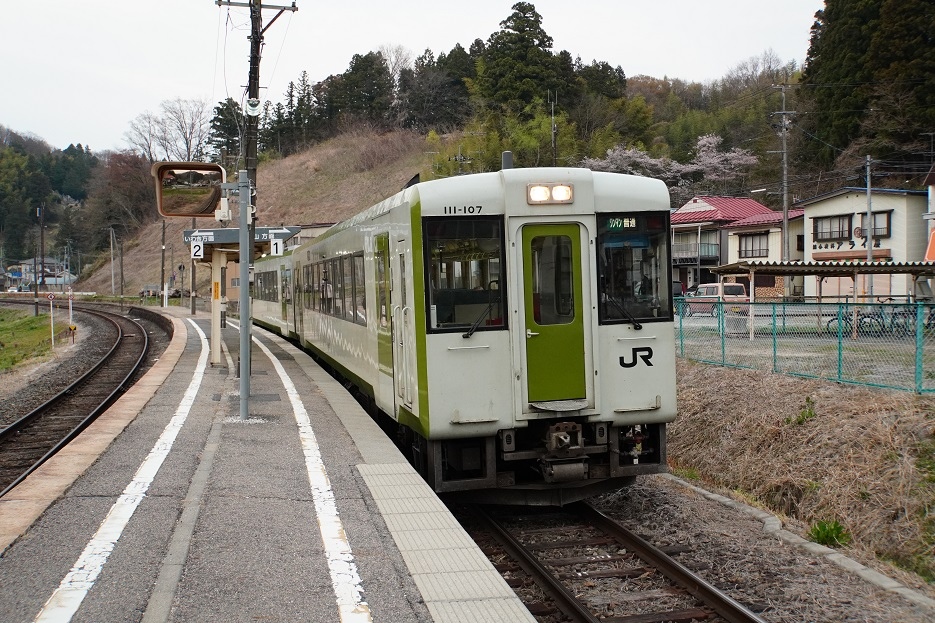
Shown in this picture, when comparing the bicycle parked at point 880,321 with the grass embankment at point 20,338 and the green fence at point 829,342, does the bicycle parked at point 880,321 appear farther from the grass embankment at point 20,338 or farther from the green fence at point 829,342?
the grass embankment at point 20,338

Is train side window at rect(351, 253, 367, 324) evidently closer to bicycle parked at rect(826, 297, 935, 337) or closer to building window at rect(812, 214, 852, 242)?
bicycle parked at rect(826, 297, 935, 337)

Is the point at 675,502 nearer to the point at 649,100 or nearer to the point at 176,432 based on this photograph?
the point at 176,432

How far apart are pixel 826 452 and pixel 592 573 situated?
5.03 m

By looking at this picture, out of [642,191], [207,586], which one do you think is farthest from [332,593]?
[642,191]

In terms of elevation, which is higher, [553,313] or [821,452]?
[553,313]

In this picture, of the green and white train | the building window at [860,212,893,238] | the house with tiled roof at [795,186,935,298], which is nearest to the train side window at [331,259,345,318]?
the green and white train

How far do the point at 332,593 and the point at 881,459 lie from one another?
23.2ft

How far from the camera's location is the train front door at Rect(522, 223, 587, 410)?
283 inches

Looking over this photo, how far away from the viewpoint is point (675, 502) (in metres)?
8.34

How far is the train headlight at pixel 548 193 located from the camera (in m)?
7.15

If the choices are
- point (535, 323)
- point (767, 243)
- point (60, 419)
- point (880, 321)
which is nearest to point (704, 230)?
point (767, 243)

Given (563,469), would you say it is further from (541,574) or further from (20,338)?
(20,338)

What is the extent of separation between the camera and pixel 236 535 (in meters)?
5.39

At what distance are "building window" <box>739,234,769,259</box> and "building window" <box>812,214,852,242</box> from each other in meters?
5.21
